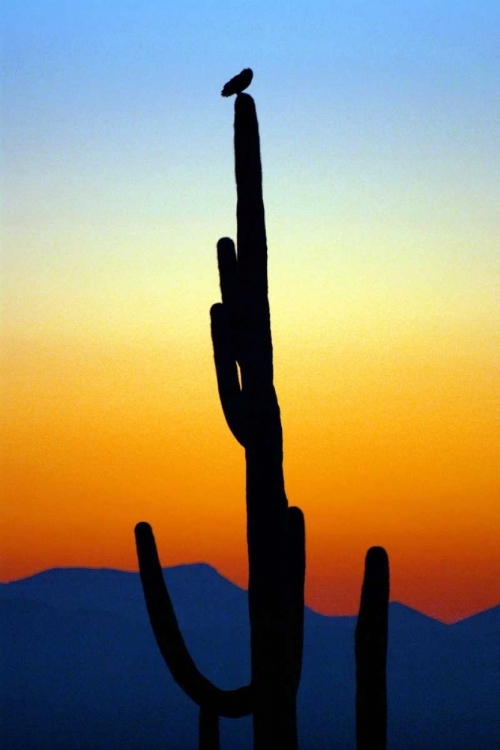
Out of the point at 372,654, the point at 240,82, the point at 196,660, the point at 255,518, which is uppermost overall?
the point at 240,82

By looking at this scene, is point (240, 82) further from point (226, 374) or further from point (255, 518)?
point (255, 518)

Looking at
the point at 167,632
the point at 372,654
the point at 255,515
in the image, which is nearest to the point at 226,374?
the point at 255,515

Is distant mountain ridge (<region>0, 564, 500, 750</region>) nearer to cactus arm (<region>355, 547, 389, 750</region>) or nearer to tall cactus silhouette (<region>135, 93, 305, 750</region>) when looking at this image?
tall cactus silhouette (<region>135, 93, 305, 750</region>)

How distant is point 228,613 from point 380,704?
490 feet

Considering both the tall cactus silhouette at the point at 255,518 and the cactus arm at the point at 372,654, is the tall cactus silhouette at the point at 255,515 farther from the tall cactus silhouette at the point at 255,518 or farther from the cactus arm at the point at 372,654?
the cactus arm at the point at 372,654

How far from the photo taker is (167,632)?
479 inches

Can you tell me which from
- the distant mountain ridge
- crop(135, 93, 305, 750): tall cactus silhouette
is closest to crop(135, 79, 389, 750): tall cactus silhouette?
crop(135, 93, 305, 750): tall cactus silhouette

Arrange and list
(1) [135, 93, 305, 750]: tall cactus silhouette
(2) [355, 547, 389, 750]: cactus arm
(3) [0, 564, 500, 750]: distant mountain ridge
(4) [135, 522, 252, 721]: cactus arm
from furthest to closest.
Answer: (3) [0, 564, 500, 750]: distant mountain ridge < (4) [135, 522, 252, 721]: cactus arm < (1) [135, 93, 305, 750]: tall cactus silhouette < (2) [355, 547, 389, 750]: cactus arm

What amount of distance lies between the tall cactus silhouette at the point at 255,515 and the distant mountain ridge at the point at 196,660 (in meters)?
106

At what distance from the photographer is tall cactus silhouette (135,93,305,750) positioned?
444 inches

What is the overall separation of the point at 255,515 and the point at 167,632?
145cm

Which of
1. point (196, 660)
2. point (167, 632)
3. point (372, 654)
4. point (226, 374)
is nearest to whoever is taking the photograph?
point (372, 654)

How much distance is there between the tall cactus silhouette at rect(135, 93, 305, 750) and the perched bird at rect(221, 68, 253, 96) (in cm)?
14

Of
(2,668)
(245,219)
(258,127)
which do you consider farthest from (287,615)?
(2,668)
